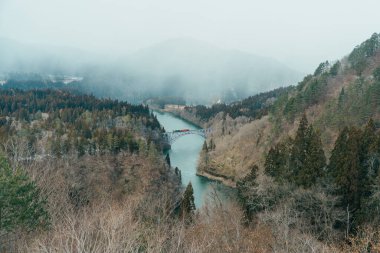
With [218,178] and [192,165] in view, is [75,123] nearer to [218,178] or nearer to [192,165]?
[192,165]

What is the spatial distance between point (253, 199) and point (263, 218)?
4.90 m

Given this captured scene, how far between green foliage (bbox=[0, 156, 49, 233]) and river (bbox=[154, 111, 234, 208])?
18.0 m

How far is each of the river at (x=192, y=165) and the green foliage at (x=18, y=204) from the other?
1796cm

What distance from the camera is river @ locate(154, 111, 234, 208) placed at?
4116cm

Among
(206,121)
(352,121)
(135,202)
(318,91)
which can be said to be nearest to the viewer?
(135,202)

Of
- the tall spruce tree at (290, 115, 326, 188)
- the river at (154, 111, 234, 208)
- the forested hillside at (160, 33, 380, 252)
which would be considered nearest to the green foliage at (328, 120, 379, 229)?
the forested hillside at (160, 33, 380, 252)

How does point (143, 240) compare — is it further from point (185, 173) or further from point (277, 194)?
point (185, 173)

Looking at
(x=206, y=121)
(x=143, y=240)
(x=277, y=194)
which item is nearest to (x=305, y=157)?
(x=277, y=194)

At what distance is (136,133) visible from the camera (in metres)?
67.1

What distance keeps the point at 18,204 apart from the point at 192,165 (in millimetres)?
50218

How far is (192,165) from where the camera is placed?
208 feet

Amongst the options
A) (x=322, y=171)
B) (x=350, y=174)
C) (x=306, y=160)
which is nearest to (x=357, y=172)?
(x=350, y=174)

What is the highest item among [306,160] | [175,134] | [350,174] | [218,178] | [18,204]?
[306,160]

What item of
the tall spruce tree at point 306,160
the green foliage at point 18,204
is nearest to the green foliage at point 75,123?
the tall spruce tree at point 306,160
